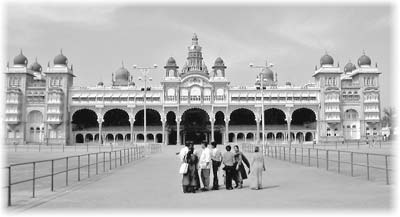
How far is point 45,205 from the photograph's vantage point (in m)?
10.6

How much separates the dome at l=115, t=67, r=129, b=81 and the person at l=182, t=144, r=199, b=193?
269 ft

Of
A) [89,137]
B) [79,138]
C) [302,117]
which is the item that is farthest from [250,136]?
[79,138]

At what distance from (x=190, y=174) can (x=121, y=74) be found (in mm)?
82796

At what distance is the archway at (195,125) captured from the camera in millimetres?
74406

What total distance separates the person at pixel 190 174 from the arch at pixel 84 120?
64.3 m

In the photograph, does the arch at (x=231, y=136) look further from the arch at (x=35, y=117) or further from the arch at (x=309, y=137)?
the arch at (x=35, y=117)

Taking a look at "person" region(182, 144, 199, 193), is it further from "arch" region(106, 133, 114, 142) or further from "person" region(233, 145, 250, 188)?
"arch" region(106, 133, 114, 142)

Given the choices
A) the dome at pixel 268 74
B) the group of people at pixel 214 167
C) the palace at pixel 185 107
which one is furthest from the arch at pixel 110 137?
the group of people at pixel 214 167

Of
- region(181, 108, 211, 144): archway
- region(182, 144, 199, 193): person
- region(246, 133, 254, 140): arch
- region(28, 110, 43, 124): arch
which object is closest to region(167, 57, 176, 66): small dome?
region(181, 108, 211, 144): archway

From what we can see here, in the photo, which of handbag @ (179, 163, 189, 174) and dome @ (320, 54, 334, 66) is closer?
Answer: handbag @ (179, 163, 189, 174)

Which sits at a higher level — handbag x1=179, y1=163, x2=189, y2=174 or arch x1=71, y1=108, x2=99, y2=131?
arch x1=71, y1=108, x2=99, y2=131

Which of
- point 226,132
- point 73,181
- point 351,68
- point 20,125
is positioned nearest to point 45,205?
point 73,181

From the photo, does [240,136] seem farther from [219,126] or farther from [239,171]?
[239,171]

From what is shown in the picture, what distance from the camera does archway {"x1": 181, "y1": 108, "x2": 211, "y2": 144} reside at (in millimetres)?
74406
